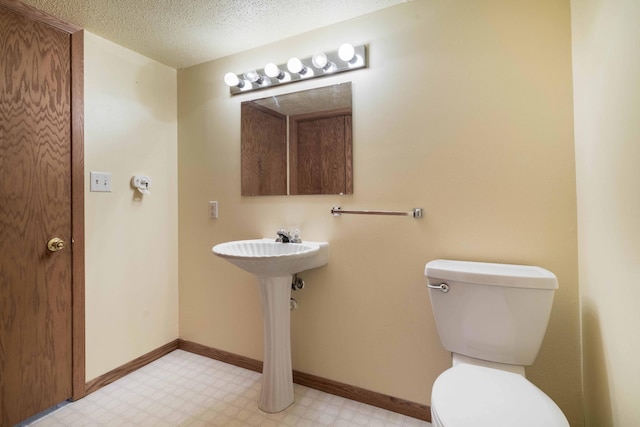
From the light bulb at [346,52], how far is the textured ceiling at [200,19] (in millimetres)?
194

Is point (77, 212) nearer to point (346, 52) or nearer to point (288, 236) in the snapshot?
point (288, 236)

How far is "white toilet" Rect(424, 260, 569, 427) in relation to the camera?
0.82m

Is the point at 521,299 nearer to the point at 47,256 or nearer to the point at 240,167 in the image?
the point at 240,167

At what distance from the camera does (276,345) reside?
154 cm

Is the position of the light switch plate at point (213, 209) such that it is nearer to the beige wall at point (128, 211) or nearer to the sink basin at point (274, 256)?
the beige wall at point (128, 211)

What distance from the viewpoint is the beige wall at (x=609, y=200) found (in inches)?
31.0

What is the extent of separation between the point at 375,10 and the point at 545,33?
763 mm

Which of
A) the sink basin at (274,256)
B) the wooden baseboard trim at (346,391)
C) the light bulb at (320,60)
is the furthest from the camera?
the light bulb at (320,60)

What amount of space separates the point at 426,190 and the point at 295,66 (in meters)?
0.97

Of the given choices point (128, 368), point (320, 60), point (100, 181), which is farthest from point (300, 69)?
point (128, 368)

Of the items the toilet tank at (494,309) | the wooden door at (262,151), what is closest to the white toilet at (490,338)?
the toilet tank at (494,309)

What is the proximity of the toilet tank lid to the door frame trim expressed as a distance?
5.85 feet

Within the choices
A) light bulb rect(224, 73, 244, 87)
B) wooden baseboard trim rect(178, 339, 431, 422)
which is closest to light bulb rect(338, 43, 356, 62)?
light bulb rect(224, 73, 244, 87)

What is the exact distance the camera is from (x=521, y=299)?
1074mm
